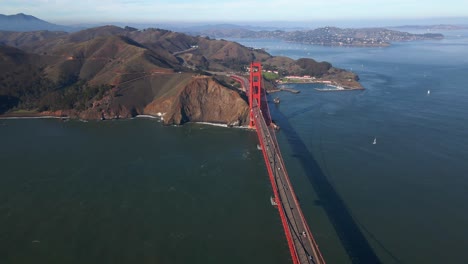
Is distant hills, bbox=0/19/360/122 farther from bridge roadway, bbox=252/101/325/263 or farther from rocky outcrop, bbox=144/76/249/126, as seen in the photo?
bridge roadway, bbox=252/101/325/263

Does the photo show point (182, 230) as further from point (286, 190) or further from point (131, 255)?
point (286, 190)

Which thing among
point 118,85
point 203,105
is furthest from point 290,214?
point 118,85

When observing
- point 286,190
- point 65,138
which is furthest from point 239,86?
point 286,190

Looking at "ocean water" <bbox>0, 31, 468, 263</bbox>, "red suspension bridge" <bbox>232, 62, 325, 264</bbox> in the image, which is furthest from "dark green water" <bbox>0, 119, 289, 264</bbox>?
"red suspension bridge" <bbox>232, 62, 325, 264</bbox>

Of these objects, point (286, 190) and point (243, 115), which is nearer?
point (286, 190)

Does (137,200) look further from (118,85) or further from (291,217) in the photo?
(118,85)

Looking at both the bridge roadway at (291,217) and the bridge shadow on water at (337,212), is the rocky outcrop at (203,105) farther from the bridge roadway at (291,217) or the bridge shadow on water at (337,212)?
the bridge roadway at (291,217)
